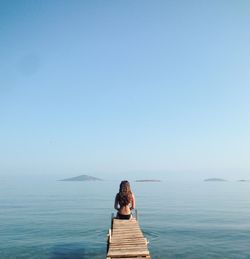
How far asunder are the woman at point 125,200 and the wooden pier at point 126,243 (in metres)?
1.14

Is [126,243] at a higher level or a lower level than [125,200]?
lower

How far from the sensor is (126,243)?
14.7 meters

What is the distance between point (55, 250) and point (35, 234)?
697 cm

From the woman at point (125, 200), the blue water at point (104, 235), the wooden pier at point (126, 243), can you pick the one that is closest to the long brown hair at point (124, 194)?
the woman at point (125, 200)

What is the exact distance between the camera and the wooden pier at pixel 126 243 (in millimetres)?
Answer: 13164

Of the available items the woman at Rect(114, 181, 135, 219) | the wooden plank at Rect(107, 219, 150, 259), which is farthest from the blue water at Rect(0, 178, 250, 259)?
the wooden plank at Rect(107, 219, 150, 259)

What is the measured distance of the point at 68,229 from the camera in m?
33.4

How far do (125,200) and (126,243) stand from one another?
488 cm

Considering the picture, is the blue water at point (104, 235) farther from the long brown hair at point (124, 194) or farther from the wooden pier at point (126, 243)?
the wooden pier at point (126, 243)

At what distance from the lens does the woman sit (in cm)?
1934

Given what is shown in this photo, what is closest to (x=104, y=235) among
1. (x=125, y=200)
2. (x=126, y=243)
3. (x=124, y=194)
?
(x=125, y=200)

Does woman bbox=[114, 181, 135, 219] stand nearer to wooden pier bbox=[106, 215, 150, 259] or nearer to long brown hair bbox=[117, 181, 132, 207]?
long brown hair bbox=[117, 181, 132, 207]

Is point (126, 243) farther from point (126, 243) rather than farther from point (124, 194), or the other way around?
point (124, 194)

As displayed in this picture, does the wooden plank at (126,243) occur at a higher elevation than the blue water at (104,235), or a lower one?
higher
